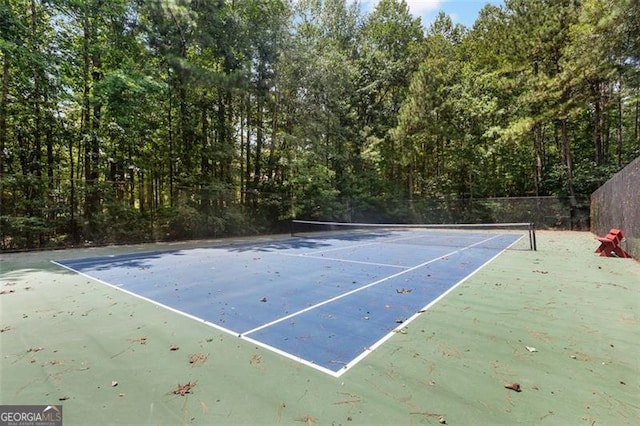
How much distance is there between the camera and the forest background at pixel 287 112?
10.7 metres

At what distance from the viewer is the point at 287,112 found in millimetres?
17797

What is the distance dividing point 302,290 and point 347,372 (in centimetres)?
240

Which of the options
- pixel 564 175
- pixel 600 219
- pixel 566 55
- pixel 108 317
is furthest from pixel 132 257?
pixel 564 175

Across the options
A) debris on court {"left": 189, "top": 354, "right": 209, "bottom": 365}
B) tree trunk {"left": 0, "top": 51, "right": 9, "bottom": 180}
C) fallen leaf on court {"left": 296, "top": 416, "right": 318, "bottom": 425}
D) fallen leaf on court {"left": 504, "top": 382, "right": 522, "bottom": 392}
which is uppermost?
tree trunk {"left": 0, "top": 51, "right": 9, "bottom": 180}

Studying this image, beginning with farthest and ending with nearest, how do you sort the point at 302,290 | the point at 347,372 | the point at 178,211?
the point at 178,211, the point at 302,290, the point at 347,372

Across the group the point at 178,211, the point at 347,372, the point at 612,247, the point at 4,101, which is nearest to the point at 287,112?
the point at 178,211

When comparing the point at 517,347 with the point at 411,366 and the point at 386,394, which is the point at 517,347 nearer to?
the point at 411,366

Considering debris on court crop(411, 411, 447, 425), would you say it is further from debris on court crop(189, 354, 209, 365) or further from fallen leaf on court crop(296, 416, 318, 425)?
debris on court crop(189, 354, 209, 365)

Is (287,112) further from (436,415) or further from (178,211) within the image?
(436,415)

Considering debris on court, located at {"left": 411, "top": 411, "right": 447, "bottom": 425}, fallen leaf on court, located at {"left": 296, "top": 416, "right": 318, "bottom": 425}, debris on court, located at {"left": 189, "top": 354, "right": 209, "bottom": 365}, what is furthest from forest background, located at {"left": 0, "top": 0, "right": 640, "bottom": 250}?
debris on court, located at {"left": 411, "top": 411, "right": 447, "bottom": 425}

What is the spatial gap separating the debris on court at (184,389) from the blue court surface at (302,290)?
76 cm
